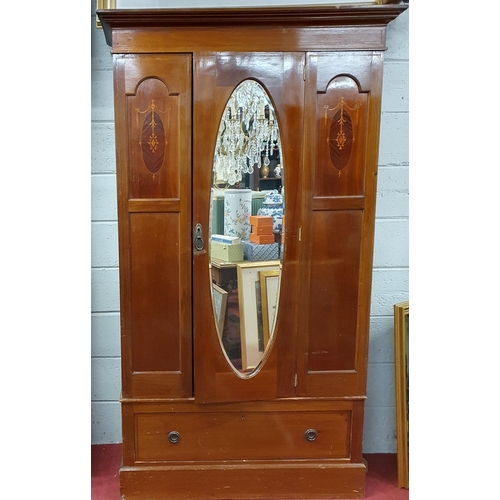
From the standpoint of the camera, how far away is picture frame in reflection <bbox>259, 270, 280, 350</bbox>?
1.90m

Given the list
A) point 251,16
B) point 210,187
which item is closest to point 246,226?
point 210,187

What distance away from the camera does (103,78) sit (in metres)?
2.20

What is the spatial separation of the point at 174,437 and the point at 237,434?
26 centimetres

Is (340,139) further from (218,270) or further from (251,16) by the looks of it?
(218,270)

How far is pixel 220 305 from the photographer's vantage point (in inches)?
74.9

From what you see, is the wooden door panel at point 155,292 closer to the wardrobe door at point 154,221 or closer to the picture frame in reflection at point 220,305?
the wardrobe door at point 154,221

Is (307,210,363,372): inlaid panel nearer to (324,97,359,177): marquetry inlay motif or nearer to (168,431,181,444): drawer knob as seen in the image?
(324,97,359,177): marquetry inlay motif

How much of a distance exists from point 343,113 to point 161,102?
67 centimetres

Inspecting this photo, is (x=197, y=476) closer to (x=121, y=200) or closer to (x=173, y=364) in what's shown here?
(x=173, y=364)

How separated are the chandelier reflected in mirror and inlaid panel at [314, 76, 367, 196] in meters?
0.18

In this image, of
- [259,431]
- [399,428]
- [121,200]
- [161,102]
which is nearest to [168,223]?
[121,200]

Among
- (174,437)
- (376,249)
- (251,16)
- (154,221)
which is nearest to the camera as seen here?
(251,16)

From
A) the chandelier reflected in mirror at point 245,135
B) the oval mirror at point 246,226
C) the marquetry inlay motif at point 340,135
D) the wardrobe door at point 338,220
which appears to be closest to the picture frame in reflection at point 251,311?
the oval mirror at point 246,226

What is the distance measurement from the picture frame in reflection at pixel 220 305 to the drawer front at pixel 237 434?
382 mm
